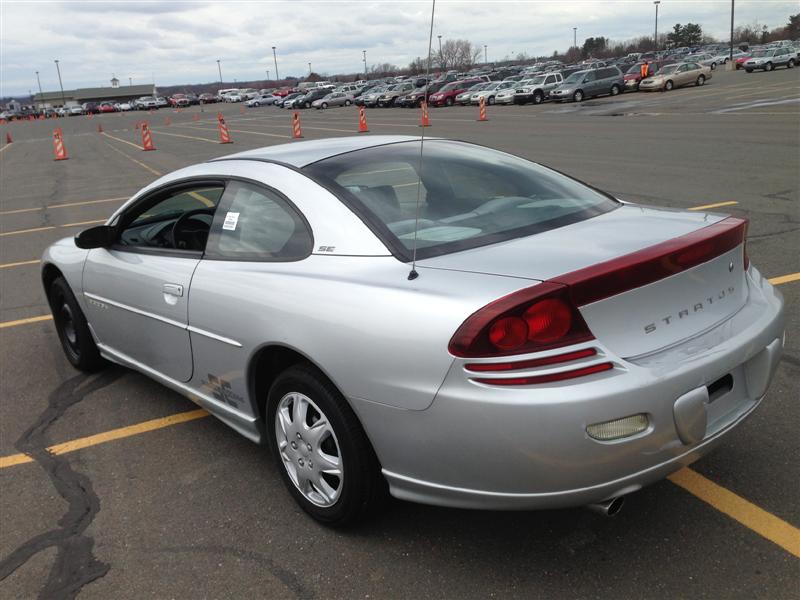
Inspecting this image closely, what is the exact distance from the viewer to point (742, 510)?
2.88 meters

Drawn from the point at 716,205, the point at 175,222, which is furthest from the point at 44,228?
the point at 716,205

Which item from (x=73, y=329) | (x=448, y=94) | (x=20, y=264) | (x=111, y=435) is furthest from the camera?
(x=448, y=94)

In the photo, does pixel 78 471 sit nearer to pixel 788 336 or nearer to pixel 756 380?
pixel 756 380

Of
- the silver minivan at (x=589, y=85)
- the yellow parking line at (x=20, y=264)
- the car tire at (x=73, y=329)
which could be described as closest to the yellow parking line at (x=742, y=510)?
the car tire at (x=73, y=329)

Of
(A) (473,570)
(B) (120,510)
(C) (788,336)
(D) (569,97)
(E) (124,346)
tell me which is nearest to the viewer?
(A) (473,570)

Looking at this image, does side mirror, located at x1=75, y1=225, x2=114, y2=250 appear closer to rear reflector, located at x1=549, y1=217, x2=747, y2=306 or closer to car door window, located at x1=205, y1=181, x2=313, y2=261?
car door window, located at x1=205, y1=181, x2=313, y2=261

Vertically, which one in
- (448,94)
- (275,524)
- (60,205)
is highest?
(448,94)

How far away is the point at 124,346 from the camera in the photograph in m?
4.27

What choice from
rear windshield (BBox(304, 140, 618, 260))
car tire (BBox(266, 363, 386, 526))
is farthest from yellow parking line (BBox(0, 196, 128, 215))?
car tire (BBox(266, 363, 386, 526))

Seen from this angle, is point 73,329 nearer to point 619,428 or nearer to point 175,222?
point 175,222

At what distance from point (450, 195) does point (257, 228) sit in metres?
0.91

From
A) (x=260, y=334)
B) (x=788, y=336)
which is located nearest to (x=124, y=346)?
(x=260, y=334)

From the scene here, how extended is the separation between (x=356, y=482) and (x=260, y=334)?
2.38ft

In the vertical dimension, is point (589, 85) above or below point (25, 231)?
above
